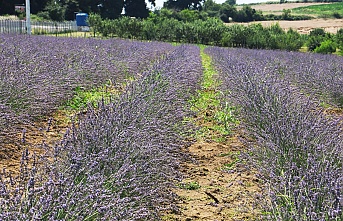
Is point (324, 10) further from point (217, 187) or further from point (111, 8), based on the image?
point (217, 187)

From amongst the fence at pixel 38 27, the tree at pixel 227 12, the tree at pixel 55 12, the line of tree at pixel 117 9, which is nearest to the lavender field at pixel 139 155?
the fence at pixel 38 27

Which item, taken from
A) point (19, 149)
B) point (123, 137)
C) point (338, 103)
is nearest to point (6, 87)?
point (19, 149)

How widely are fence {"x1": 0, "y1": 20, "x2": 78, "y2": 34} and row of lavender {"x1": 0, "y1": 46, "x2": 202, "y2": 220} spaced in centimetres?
2147

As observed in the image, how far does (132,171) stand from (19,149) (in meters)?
1.80

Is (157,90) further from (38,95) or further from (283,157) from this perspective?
(283,157)

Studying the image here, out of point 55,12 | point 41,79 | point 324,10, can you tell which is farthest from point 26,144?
point 324,10

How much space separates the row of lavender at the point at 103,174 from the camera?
6.44 ft

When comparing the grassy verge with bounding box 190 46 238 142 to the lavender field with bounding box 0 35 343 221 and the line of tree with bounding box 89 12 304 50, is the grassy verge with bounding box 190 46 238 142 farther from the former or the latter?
the line of tree with bounding box 89 12 304 50

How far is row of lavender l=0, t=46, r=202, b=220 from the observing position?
1.96 metres

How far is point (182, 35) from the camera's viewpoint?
34719 mm

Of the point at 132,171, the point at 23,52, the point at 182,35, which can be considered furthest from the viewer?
the point at 182,35

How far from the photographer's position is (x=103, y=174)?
8.02ft

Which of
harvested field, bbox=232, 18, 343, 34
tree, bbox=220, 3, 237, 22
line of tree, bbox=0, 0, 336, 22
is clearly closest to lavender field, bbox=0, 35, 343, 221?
line of tree, bbox=0, 0, 336, 22

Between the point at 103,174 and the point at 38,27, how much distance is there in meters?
31.6
